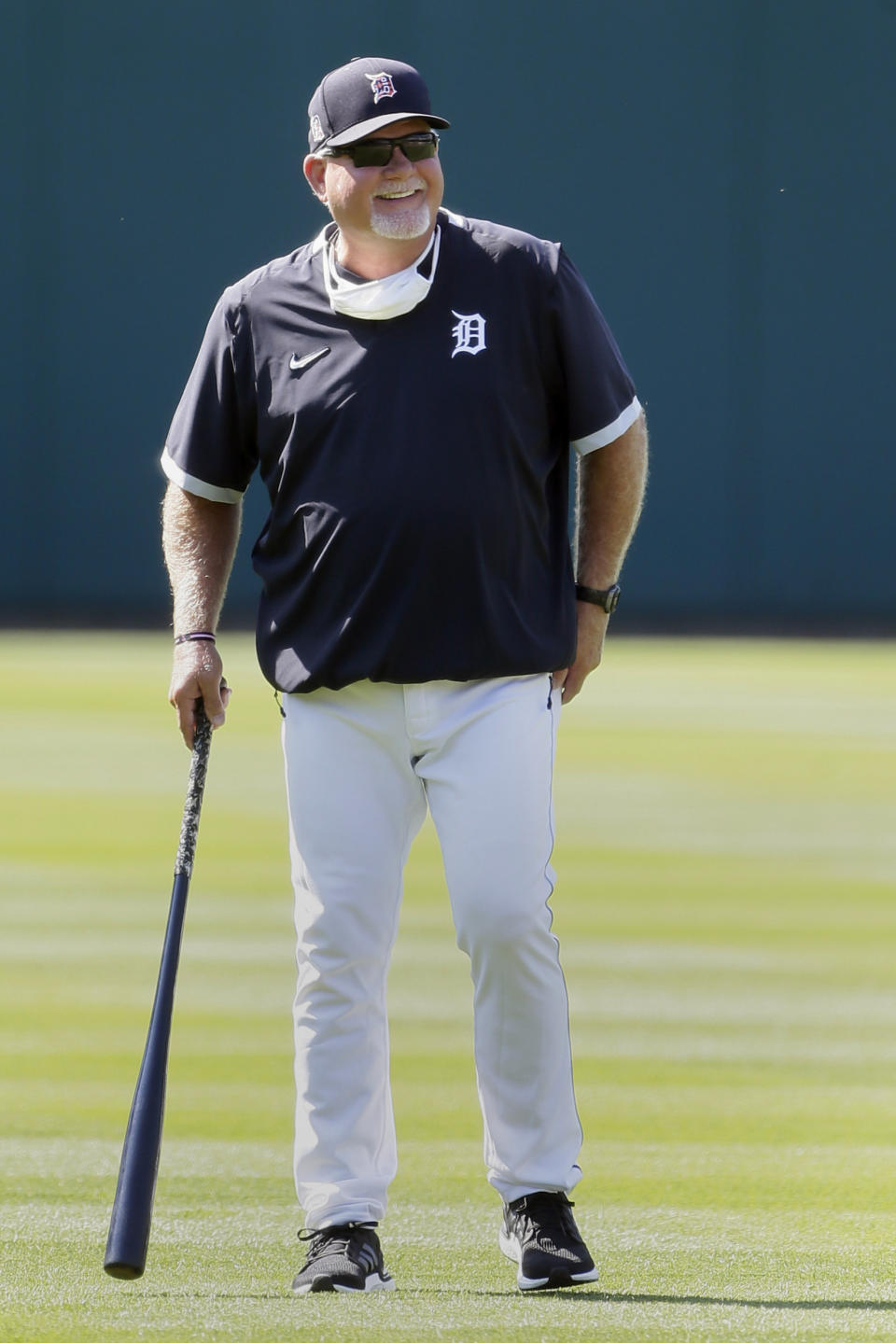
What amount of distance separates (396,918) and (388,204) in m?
1.30

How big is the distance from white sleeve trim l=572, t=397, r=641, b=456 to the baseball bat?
2.89ft

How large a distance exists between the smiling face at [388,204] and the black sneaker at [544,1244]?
1.70m

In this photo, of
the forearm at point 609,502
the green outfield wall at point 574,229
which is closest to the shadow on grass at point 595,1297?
the forearm at point 609,502

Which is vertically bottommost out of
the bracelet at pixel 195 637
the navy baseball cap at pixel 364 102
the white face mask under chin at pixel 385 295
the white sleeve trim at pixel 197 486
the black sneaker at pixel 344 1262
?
the black sneaker at pixel 344 1262

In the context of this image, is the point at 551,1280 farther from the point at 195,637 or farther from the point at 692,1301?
the point at 195,637

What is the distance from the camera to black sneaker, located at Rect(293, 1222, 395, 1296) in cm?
380

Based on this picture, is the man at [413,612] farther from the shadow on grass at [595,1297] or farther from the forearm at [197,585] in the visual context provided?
the forearm at [197,585]

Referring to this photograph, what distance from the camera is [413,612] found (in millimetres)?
3893

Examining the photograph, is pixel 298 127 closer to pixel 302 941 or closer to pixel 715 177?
pixel 715 177

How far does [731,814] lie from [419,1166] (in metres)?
6.49

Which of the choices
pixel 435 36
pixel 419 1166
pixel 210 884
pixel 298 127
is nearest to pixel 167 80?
pixel 298 127

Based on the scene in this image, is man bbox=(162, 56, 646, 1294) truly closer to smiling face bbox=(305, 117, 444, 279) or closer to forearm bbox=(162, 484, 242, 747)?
smiling face bbox=(305, 117, 444, 279)

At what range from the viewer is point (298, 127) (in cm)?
2736

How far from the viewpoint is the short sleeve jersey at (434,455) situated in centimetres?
389
